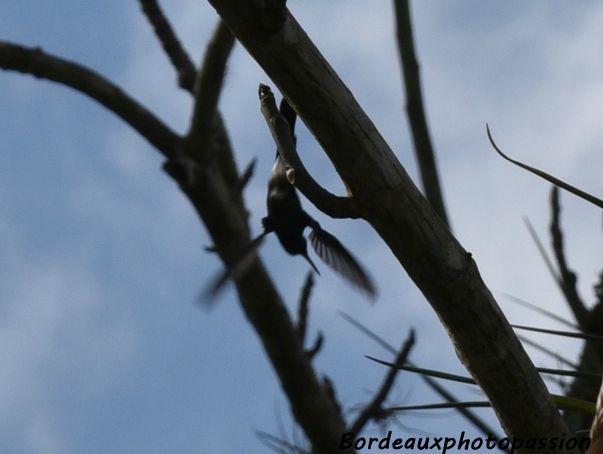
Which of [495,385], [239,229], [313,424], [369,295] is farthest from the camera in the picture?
[239,229]

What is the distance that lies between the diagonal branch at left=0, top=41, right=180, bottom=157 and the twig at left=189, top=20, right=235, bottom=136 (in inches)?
5.9

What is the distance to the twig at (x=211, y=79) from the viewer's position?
455cm

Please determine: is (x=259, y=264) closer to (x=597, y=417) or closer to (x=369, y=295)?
(x=369, y=295)

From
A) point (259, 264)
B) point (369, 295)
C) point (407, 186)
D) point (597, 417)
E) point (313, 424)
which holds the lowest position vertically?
point (597, 417)

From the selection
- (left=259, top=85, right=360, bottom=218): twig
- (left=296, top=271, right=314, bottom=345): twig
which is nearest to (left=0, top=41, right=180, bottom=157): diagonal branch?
(left=296, top=271, right=314, bottom=345): twig

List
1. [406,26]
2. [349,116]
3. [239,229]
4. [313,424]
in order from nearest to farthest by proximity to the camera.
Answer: [349,116] < [406,26] < [313,424] < [239,229]

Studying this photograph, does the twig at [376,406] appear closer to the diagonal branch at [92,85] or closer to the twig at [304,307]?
the twig at [304,307]

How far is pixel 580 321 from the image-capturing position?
297cm

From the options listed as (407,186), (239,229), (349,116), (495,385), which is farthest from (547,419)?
(239,229)

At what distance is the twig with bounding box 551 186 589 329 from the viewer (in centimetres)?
280

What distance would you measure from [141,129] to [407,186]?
145 inches

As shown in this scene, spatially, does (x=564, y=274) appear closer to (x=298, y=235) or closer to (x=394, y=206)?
(x=298, y=235)

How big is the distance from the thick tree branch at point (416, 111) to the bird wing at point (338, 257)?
10.4 inches

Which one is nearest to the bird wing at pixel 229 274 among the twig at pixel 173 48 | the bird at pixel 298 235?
the bird at pixel 298 235
